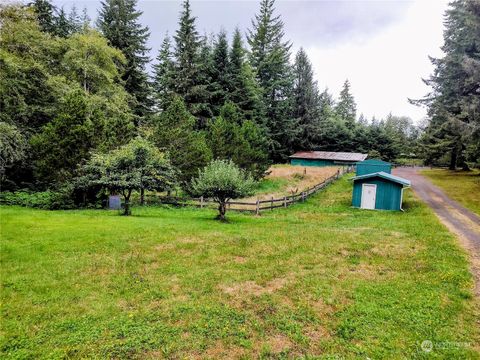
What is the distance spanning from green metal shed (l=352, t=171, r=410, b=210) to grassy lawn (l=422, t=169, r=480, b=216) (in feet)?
17.0

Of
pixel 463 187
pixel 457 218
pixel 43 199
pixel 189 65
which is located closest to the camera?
pixel 457 218

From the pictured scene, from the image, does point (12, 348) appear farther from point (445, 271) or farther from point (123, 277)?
point (445, 271)

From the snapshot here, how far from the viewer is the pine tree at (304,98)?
59656 millimetres

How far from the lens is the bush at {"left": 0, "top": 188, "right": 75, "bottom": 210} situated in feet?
69.1

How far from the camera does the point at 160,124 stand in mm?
26469

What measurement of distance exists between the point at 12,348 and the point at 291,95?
191 feet

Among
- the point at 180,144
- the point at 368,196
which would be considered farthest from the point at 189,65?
the point at 368,196

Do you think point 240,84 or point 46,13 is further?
point 240,84

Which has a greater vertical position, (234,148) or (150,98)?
(150,98)

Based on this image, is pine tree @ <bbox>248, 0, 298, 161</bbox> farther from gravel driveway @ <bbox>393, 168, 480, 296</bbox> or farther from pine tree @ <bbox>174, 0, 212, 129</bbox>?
gravel driveway @ <bbox>393, 168, 480, 296</bbox>

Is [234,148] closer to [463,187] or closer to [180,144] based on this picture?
[180,144]

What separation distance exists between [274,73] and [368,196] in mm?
36119

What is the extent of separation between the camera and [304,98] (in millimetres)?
59750

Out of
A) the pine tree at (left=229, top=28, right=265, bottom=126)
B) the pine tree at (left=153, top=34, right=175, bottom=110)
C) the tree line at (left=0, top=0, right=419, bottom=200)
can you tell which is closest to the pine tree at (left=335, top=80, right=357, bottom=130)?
the tree line at (left=0, top=0, right=419, bottom=200)
